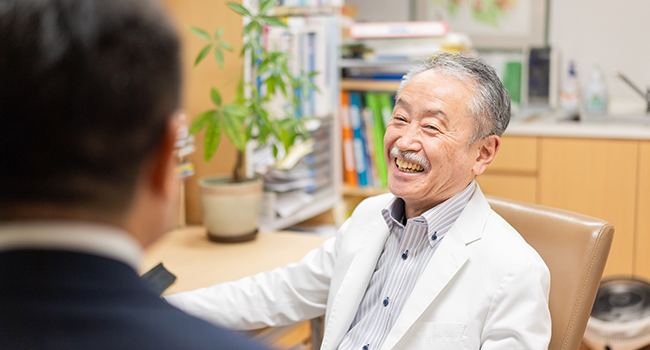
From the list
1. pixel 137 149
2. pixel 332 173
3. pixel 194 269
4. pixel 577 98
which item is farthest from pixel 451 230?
pixel 577 98

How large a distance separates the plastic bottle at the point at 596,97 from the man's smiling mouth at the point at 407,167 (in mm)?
2050

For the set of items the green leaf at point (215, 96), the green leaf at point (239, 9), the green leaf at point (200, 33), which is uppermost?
the green leaf at point (239, 9)

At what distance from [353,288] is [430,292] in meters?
0.20

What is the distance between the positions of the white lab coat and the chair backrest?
96 millimetres

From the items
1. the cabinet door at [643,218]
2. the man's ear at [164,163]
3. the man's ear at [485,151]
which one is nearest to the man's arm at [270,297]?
the man's ear at [485,151]

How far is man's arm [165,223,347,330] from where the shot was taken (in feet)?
4.39

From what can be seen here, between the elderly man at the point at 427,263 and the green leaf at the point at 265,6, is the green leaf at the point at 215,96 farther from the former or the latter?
the elderly man at the point at 427,263

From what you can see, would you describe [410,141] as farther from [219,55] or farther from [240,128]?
[219,55]

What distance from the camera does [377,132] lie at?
9.30 feet

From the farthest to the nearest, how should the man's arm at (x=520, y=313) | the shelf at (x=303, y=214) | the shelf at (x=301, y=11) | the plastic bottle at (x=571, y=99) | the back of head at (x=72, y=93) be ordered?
the plastic bottle at (x=571, y=99)
the shelf at (x=301, y=11)
the shelf at (x=303, y=214)
the man's arm at (x=520, y=313)
the back of head at (x=72, y=93)

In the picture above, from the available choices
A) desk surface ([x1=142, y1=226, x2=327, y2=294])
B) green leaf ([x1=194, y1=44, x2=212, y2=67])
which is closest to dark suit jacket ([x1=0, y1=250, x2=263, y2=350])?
desk surface ([x1=142, y1=226, x2=327, y2=294])

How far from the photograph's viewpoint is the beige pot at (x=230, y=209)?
5.98 ft

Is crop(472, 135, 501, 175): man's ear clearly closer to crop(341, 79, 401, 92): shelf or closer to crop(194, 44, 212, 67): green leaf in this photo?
crop(194, 44, 212, 67): green leaf

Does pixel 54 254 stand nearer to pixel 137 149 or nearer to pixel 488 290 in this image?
pixel 137 149
